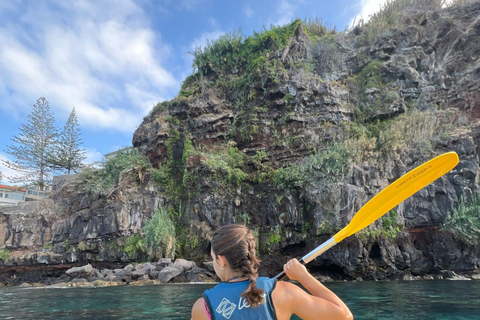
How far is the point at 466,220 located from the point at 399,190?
12484mm

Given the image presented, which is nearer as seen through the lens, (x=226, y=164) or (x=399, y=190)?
(x=399, y=190)

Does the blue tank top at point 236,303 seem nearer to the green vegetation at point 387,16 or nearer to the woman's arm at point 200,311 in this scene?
the woman's arm at point 200,311

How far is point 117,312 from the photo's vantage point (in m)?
6.35

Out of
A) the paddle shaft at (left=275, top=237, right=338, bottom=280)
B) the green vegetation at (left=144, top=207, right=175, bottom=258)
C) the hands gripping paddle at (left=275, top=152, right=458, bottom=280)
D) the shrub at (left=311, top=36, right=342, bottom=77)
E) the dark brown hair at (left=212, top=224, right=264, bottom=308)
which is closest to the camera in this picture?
the dark brown hair at (left=212, top=224, right=264, bottom=308)

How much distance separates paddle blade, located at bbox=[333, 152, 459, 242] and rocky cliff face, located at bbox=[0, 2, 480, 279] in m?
11.0

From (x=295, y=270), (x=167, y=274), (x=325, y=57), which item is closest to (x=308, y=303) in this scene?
(x=295, y=270)

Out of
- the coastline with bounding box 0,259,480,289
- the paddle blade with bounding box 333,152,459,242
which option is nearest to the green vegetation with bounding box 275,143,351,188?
the coastline with bounding box 0,259,480,289

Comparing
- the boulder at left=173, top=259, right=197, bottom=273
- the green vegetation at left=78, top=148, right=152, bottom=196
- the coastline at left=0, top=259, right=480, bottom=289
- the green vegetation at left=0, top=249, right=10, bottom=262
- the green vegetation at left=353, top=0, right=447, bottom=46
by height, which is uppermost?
the green vegetation at left=353, top=0, right=447, bottom=46

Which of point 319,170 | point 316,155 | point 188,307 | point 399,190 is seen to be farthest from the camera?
point 316,155

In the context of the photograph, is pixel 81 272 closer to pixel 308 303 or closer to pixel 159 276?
pixel 159 276

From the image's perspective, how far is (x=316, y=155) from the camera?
602 inches

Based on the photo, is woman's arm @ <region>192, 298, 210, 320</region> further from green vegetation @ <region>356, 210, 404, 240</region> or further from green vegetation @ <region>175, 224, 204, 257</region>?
green vegetation @ <region>175, 224, 204, 257</region>

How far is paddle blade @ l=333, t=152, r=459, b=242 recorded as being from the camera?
258 cm

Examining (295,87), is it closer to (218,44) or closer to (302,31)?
(302,31)
